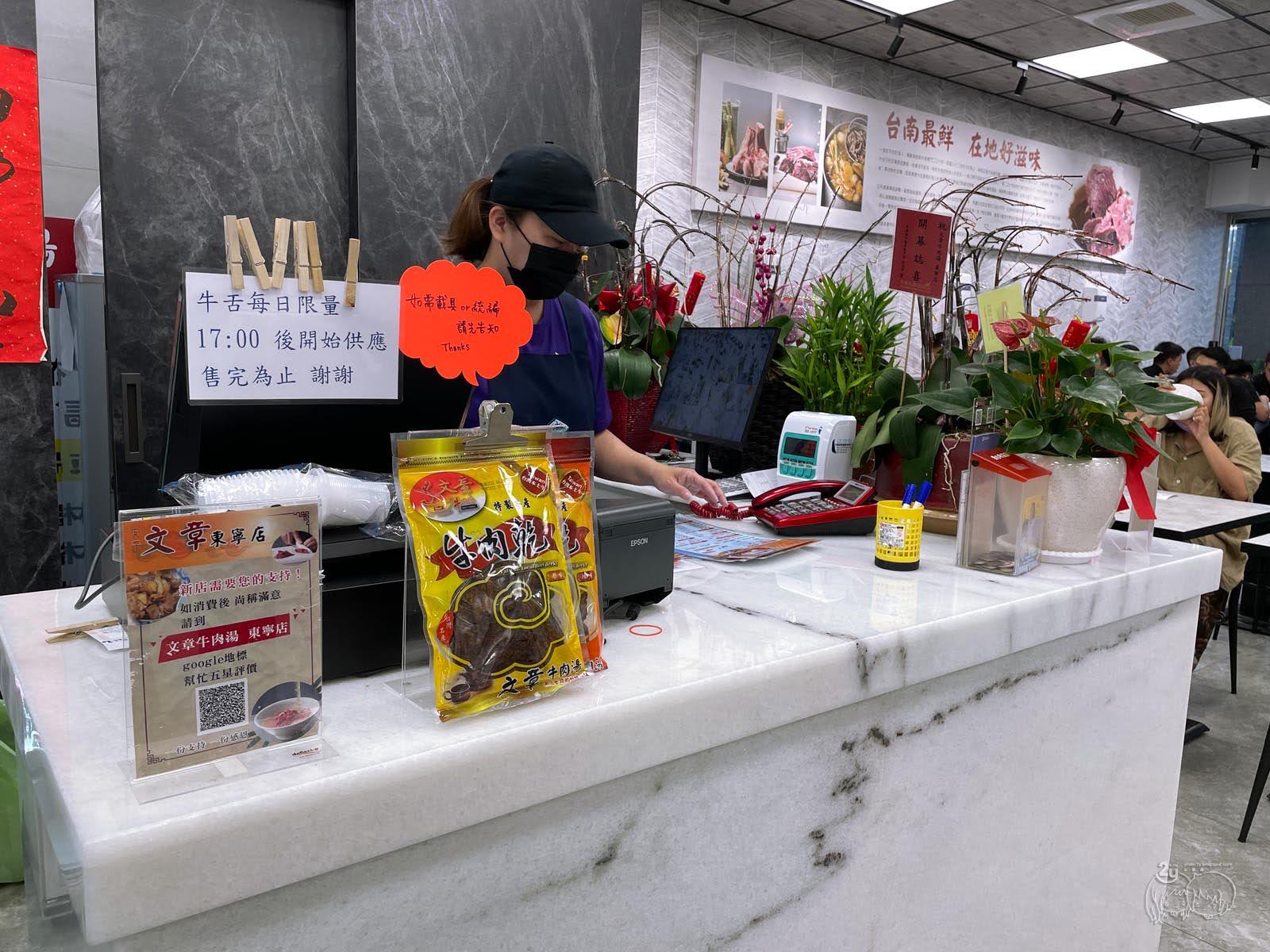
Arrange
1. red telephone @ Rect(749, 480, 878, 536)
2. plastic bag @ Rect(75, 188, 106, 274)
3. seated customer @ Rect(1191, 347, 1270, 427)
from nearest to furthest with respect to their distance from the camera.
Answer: red telephone @ Rect(749, 480, 878, 536)
plastic bag @ Rect(75, 188, 106, 274)
seated customer @ Rect(1191, 347, 1270, 427)

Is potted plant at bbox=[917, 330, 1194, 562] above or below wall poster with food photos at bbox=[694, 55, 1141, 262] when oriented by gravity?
below

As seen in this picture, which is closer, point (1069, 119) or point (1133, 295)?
point (1069, 119)

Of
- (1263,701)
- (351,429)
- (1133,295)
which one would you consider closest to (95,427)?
(351,429)

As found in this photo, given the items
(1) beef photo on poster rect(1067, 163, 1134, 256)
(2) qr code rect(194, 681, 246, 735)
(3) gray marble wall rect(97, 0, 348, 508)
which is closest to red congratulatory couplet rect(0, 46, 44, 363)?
(3) gray marble wall rect(97, 0, 348, 508)

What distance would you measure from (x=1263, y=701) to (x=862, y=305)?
113 inches

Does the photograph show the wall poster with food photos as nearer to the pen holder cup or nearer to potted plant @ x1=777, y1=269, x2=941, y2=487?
potted plant @ x1=777, y1=269, x2=941, y2=487

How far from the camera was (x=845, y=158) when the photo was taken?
6.05 meters

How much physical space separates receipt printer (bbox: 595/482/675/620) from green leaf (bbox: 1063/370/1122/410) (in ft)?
2.26

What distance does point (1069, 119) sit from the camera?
764cm

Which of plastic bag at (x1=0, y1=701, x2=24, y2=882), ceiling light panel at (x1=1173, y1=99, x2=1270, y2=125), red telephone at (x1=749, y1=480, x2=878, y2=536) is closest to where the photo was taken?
red telephone at (x1=749, y1=480, x2=878, y2=536)

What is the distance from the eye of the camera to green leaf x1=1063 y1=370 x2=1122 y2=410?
4.39 feet

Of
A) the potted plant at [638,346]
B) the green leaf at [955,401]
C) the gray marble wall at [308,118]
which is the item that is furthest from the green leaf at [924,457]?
the gray marble wall at [308,118]

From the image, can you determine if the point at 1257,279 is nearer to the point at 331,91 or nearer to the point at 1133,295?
the point at 1133,295
